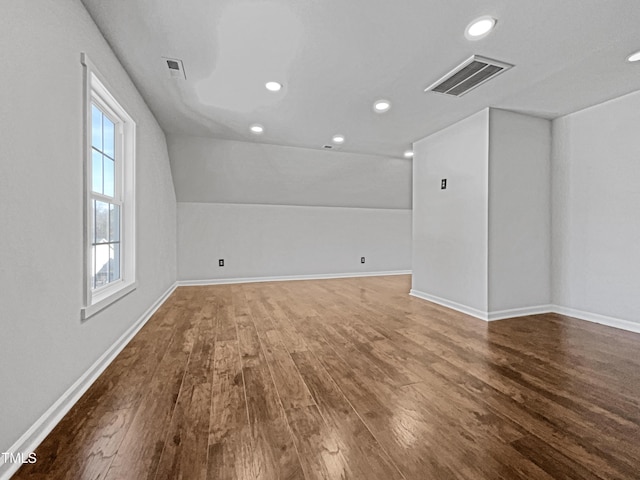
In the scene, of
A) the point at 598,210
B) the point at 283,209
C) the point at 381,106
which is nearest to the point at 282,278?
the point at 283,209

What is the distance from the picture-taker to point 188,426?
4.62 feet

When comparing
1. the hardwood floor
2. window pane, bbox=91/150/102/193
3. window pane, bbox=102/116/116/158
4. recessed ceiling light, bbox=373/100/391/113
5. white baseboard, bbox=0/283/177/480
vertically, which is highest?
recessed ceiling light, bbox=373/100/391/113

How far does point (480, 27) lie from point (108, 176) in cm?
316

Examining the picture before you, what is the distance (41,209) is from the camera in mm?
1394

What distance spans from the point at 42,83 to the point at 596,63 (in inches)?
149

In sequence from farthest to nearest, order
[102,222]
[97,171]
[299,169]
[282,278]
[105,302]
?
[282,278] < [299,169] < [102,222] < [97,171] < [105,302]

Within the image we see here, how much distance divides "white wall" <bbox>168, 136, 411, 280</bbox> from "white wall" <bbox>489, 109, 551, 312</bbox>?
236cm

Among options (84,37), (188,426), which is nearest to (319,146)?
(84,37)

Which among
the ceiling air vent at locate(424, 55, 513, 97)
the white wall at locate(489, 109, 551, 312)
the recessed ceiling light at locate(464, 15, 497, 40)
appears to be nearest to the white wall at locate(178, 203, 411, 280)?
the white wall at locate(489, 109, 551, 312)

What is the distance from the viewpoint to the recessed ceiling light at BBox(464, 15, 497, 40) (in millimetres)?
1859

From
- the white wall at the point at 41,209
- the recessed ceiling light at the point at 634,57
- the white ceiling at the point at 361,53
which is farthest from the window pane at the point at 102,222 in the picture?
the recessed ceiling light at the point at 634,57

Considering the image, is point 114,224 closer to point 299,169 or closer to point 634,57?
point 299,169

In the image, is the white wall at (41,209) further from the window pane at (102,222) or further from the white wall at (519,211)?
the white wall at (519,211)

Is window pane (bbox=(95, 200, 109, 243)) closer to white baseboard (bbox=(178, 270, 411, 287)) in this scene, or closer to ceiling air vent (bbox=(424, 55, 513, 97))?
white baseboard (bbox=(178, 270, 411, 287))
